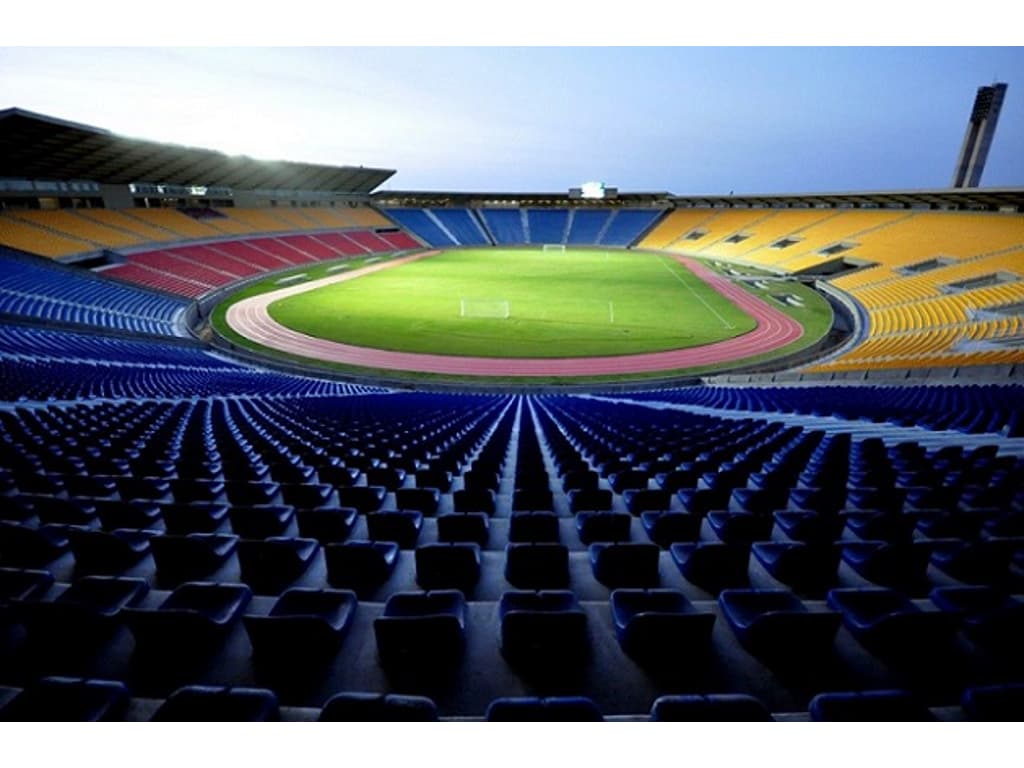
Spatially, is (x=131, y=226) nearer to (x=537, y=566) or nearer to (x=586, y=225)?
(x=537, y=566)

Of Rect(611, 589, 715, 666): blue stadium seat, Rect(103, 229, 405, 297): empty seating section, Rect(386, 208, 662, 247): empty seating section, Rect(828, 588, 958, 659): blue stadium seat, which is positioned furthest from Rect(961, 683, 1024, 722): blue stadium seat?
Rect(386, 208, 662, 247): empty seating section

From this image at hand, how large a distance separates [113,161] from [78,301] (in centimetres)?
1637

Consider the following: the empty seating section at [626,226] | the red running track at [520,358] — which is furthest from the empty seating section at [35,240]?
the empty seating section at [626,226]

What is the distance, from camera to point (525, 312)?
32.0m

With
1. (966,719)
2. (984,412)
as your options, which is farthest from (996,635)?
(984,412)

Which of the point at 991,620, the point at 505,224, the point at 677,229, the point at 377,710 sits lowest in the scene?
the point at 377,710

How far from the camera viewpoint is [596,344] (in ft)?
84.1

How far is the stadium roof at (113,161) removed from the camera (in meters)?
26.5

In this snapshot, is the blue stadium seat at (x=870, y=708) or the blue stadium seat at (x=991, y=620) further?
the blue stadium seat at (x=991, y=620)

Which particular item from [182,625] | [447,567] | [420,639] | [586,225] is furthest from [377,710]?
[586,225]

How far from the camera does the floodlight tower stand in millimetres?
62375

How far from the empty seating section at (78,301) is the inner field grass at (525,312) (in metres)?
6.19

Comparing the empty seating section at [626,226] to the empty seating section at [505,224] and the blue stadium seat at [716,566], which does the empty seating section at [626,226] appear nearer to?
the empty seating section at [505,224]

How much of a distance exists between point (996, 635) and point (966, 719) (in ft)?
3.44
